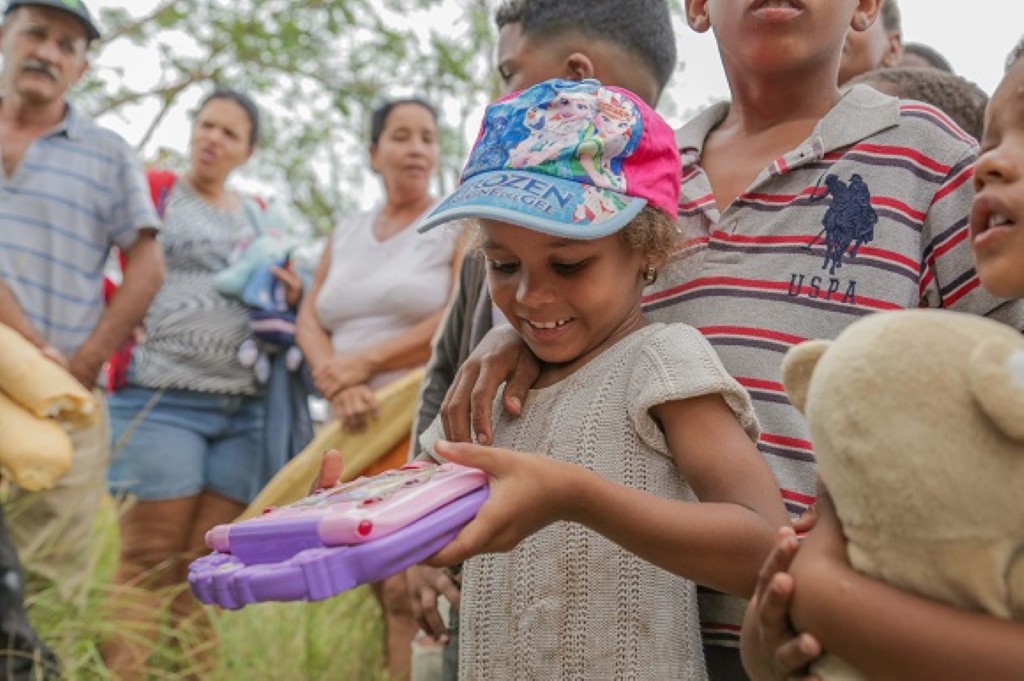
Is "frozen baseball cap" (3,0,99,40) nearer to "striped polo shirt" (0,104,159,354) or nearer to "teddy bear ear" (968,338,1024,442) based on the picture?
"striped polo shirt" (0,104,159,354)

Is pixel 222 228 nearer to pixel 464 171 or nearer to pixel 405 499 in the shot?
pixel 464 171

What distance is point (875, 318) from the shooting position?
1.33 m

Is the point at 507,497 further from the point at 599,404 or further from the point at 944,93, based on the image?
the point at 944,93

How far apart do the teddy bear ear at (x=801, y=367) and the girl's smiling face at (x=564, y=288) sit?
2.00 ft

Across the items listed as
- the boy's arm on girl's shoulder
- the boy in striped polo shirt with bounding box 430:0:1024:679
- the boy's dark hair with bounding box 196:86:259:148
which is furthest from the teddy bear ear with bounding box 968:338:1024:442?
the boy's dark hair with bounding box 196:86:259:148

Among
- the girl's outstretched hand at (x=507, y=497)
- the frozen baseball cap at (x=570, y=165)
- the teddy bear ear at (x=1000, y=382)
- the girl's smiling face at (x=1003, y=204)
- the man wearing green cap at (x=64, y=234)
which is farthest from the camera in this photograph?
the man wearing green cap at (x=64, y=234)

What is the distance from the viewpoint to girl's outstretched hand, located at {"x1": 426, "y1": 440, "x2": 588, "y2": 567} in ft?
5.08

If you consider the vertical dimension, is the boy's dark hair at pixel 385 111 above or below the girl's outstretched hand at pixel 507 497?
above

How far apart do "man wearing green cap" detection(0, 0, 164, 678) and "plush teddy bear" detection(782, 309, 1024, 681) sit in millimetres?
3568

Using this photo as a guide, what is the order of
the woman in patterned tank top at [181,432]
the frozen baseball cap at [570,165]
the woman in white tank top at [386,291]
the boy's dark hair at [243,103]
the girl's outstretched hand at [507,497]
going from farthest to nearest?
the boy's dark hair at [243,103] < the woman in patterned tank top at [181,432] < the woman in white tank top at [386,291] < the frozen baseball cap at [570,165] < the girl's outstretched hand at [507,497]

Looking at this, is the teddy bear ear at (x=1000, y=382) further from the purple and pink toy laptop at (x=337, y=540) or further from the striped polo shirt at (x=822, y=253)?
the striped polo shirt at (x=822, y=253)

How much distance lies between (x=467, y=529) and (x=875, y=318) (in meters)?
0.51

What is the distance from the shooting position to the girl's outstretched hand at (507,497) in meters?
1.55

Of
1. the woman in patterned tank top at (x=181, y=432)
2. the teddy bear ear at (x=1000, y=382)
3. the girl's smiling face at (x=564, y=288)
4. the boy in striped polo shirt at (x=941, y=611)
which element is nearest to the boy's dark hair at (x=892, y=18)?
the woman in patterned tank top at (x=181, y=432)
